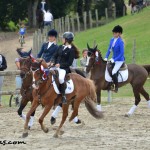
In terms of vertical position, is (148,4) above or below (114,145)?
above

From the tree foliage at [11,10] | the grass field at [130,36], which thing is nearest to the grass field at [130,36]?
the grass field at [130,36]

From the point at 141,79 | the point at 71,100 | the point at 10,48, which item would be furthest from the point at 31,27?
the point at 71,100

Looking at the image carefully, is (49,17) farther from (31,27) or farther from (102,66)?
(102,66)

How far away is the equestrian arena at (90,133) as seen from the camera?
518 inches

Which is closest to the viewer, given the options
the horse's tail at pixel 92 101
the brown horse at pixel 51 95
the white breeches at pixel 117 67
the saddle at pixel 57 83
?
the brown horse at pixel 51 95

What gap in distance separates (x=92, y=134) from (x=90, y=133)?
17 cm

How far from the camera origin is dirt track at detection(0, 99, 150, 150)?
43.2 ft

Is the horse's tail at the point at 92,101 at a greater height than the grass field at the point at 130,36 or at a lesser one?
lesser

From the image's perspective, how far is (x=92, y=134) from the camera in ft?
48.7

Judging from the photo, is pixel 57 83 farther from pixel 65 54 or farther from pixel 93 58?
pixel 93 58

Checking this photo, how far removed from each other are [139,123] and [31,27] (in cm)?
4325

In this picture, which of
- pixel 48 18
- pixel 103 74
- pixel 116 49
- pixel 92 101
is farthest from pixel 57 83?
pixel 48 18

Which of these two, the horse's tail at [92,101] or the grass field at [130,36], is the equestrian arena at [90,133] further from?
the grass field at [130,36]

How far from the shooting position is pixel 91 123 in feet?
55.5
